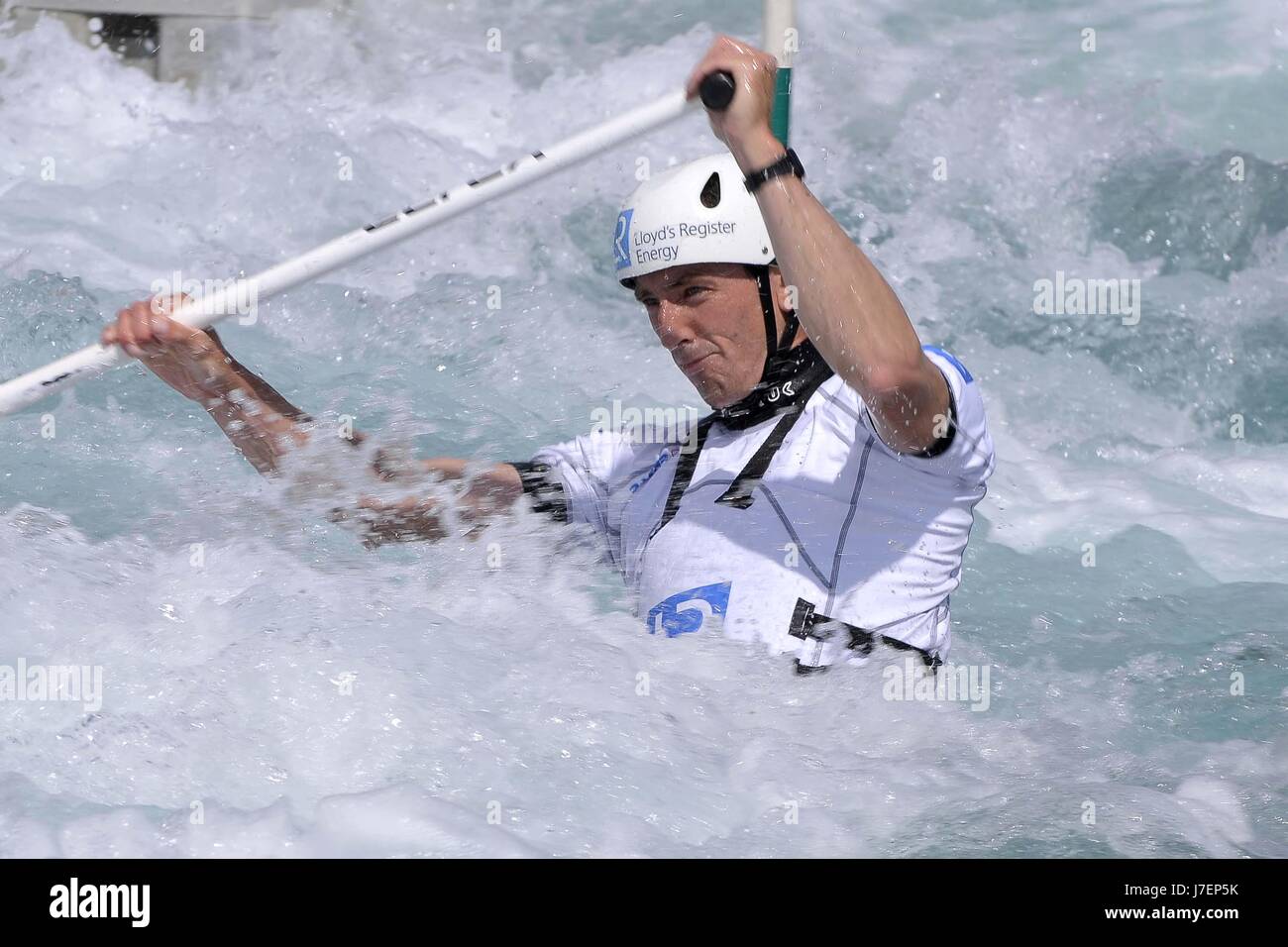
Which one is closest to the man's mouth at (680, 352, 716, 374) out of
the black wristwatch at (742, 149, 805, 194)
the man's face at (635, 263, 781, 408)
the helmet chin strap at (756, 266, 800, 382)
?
the man's face at (635, 263, 781, 408)

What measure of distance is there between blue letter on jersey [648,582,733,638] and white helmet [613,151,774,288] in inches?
23.6

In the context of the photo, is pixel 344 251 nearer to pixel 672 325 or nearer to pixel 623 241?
pixel 623 241

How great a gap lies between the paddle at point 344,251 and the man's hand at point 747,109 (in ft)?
1.21

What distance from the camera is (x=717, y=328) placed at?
2758mm

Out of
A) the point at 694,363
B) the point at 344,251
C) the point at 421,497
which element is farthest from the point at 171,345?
the point at 694,363

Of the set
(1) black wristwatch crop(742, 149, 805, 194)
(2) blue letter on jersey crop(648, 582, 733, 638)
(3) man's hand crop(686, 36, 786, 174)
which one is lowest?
(2) blue letter on jersey crop(648, 582, 733, 638)

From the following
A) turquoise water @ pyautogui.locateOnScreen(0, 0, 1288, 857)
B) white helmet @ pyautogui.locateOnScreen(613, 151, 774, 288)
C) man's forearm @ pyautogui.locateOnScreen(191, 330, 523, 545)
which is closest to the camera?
turquoise water @ pyautogui.locateOnScreen(0, 0, 1288, 857)

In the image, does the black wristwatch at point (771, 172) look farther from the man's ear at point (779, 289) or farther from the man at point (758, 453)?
the man's ear at point (779, 289)

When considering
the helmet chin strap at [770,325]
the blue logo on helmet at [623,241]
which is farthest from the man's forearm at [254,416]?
the helmet chin strap at [770,325]

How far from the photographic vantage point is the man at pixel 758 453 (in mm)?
2561

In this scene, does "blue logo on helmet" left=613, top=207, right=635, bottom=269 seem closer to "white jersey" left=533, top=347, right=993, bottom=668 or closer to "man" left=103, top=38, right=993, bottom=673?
"man" left=103, top=38, right=993, bottom=673

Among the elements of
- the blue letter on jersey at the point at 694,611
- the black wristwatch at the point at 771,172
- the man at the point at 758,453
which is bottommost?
the blue letter on jersey at the point at 694,611

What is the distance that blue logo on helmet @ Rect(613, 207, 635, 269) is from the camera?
284cm

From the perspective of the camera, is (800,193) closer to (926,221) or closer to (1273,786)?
(1273,786)
